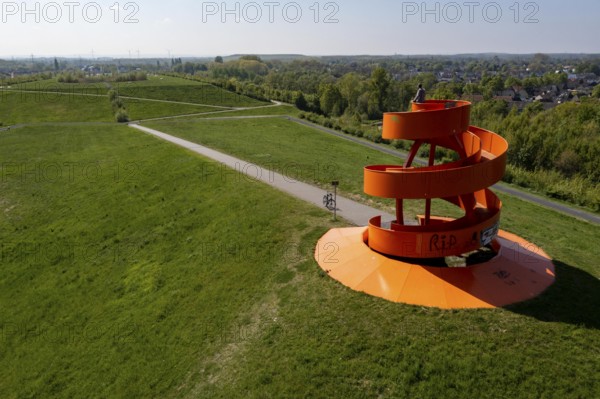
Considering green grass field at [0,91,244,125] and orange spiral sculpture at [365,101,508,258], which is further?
green grass field at [0,91,244,125]

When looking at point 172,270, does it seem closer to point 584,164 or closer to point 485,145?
point 485,145

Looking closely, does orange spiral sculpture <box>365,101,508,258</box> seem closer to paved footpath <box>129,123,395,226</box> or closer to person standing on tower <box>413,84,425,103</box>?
person standing on tower <box>413,84,425,103</box>

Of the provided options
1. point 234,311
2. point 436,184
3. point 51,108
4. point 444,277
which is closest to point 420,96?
point 436,184

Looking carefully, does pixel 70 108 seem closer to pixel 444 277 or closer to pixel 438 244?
pixel 438 244

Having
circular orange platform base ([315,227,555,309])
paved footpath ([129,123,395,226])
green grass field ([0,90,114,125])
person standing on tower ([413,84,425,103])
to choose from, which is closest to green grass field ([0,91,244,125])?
green grass field ([0,90,114,125])

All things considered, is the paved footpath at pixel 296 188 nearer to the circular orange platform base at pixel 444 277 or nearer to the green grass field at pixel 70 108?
the circular orange platform base at pixel 444 277

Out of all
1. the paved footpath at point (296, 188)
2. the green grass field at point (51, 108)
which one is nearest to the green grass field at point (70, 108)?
the green grass field at point (51, 108)
